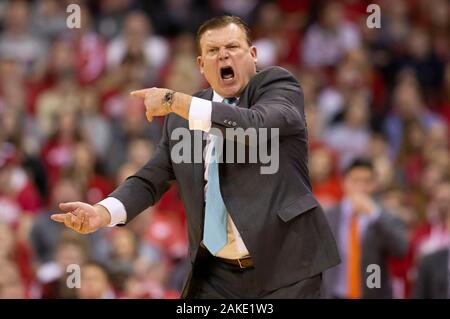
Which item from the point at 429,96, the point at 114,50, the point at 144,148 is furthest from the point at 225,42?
the point at 429,96

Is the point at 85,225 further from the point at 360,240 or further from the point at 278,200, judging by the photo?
the point at 360,240

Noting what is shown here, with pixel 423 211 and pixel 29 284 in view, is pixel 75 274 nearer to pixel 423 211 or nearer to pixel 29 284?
pixel 29 284

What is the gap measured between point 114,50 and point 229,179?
7344mm

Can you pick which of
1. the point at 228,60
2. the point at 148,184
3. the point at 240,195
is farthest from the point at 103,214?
the point at 228,60

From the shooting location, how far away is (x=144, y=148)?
32.6 feet

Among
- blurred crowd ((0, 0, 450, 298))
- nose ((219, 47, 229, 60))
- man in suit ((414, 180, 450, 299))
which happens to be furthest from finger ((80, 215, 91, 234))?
man in suit ((414, 180, 450, 299))

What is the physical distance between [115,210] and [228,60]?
0.87 m

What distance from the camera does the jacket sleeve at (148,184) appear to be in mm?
4742

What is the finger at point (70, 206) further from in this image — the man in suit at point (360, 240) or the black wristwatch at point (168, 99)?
the man in suit at point (360, 240)

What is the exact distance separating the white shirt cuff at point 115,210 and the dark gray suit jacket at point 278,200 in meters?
0.35

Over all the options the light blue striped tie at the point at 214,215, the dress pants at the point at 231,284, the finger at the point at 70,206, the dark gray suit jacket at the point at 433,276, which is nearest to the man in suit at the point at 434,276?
the dark gray suit jacket at the point at 433,276

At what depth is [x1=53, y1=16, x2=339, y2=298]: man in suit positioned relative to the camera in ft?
14.1

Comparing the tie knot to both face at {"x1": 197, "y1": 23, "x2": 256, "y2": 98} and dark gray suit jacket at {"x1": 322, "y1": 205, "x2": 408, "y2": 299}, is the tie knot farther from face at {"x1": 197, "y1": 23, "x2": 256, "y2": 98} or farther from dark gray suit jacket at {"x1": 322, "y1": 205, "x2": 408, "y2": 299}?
dark gray suit jacket at {"x1": 322, "y1": 205, "x2": 408, "y2": 299}

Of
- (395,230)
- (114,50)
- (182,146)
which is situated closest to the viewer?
(182,146)
